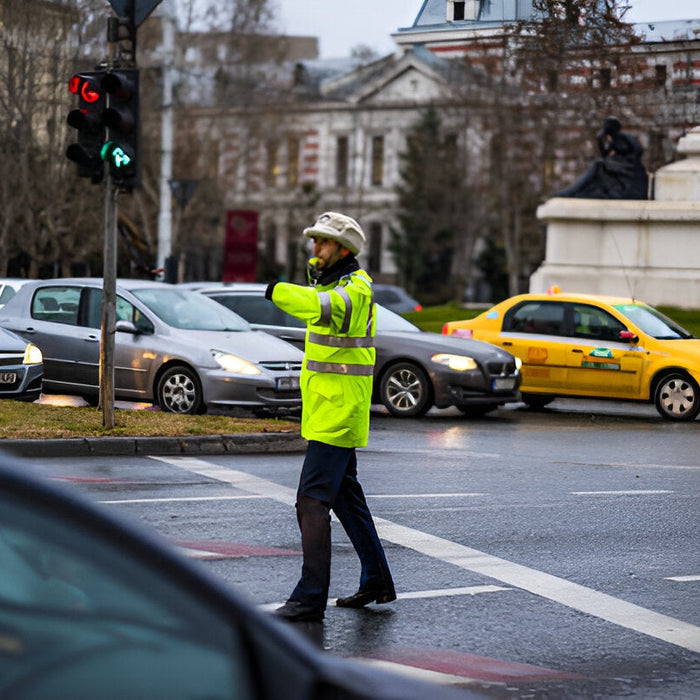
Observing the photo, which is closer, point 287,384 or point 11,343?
point 11,343

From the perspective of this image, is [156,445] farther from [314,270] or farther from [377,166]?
[377,166]

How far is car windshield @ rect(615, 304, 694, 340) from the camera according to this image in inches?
776

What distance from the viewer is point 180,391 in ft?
55.3

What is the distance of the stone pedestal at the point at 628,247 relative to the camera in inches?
1232

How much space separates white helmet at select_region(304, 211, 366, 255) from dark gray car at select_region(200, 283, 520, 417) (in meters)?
11.1

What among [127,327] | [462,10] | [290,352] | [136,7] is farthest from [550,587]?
[127,327]

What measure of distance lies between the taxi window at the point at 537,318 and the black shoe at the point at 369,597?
1274 centimetres

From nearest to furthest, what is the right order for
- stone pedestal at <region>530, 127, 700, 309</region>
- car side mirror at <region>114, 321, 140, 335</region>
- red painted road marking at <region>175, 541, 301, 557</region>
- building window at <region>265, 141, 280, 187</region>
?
red painted road marking at <region>175, 541, 301, 557</region> < car side mirror at <region>114, 321, 140, 335</region> < stone pedestal at <region>530, 127, 700, 309</region> < building window at <region>265, 141, 280, 187</region>

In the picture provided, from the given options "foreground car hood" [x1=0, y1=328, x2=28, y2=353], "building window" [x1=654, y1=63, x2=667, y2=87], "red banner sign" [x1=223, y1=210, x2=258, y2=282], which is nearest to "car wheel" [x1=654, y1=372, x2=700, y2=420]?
"foreground car hood" [x1=0, y1=328, x2=28, y2=353]

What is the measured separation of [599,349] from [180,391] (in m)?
5.49

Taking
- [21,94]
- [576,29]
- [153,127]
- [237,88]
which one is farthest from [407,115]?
[576,29]

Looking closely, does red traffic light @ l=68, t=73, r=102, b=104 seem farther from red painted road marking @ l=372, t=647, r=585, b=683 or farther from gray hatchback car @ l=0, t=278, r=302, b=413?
red painted road marking @ l=372, t=647, r=585, b=683

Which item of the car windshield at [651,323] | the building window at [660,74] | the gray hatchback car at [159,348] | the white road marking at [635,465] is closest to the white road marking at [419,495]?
the white road marking at [635,465]

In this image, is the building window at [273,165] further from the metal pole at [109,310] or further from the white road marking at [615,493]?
the white road marking at [615,493]
